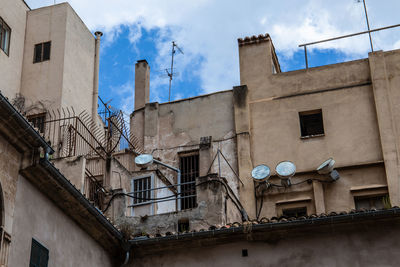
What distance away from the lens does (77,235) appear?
1769cm

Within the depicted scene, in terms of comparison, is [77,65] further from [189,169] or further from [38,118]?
[189,169]

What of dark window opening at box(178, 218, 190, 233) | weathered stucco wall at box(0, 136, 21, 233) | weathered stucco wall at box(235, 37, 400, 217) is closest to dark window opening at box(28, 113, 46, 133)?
weathered stucco wall at box(235, 37, 400, 217)

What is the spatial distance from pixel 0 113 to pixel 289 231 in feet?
24.2

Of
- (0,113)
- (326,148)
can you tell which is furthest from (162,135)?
(0,113)

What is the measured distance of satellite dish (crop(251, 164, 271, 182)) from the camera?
24969 mm

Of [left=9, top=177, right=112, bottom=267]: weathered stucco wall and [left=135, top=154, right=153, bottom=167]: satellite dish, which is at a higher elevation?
[left=135, top=154, right=153, bottom=167]: satellite dish

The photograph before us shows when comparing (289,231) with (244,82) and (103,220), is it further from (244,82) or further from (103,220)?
(244,82)

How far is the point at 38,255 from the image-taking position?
15633 mm

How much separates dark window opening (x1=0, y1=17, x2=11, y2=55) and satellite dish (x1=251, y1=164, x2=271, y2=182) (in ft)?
34.7

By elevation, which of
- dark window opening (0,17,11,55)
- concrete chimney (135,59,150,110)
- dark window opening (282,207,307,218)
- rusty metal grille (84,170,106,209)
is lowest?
dark window opening (282,207,307,218)

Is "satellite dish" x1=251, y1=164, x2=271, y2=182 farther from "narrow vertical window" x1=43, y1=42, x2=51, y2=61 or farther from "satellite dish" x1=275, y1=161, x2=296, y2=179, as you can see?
"narrow vertical window" x1=43, y1=42, x2=51, y2=61

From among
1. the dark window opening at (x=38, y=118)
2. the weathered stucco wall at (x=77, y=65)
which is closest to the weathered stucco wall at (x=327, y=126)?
the weathered stucco wall at (x=77, y=65)

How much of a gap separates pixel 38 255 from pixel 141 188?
9111 mm

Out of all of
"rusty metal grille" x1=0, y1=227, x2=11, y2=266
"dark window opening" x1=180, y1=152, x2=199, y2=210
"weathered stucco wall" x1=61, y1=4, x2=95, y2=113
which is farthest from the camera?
"weathered stucco wall" x1=61, y1=4, x2=95, y2=113
